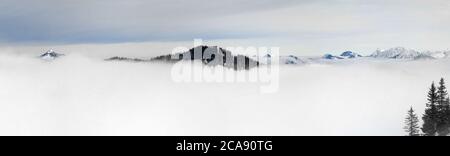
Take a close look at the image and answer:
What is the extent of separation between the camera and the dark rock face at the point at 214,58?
47.2 ft

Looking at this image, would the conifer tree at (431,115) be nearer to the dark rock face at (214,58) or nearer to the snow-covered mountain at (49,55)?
the dark rock face at (214,58)

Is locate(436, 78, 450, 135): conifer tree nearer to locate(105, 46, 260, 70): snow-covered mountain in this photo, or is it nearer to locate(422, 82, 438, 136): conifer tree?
locate(422, 82, 438, 136): conifer tree

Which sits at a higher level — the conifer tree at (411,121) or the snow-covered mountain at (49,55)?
the snow-covered mountain at (49,55)

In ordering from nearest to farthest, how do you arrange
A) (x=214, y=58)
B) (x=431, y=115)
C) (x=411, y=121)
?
(x=214, y=58), (x=411, y=121), (x=431, y=115)

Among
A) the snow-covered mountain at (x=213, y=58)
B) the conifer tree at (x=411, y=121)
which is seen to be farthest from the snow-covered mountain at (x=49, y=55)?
the conifer tree at (x=411, y=121)

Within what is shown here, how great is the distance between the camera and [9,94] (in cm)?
1666

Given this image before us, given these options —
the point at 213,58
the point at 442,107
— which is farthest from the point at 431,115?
the point at 213,58

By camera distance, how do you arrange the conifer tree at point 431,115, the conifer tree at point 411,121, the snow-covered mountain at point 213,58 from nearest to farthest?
the snow-covered mountain at point 213,58
the conifer tree at point 411,121
the conifer tree at point 431,115

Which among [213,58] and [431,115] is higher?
[213,58]

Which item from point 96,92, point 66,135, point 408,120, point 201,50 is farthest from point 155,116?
point 408,120

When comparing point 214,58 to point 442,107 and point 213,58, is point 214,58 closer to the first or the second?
point 213,58

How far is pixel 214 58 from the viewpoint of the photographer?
14.3 metres
